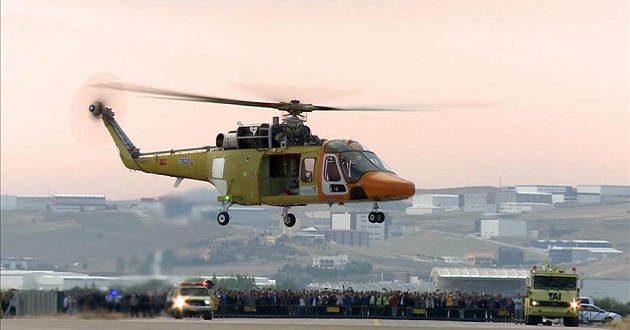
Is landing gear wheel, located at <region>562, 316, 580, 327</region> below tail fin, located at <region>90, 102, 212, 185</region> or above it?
below

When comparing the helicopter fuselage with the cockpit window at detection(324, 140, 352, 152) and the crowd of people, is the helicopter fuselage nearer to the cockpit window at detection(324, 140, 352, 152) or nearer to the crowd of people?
the cockpit window at detection(324, 140, 352, 152)

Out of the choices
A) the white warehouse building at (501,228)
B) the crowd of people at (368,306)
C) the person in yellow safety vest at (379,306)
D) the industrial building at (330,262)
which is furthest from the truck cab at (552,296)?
the white warehouse building at (501,228)

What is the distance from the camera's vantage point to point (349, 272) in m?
137

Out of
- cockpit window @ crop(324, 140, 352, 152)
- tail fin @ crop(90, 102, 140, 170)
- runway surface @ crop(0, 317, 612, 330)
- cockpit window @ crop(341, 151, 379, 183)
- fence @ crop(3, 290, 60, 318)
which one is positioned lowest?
runway surface @ crop(0, 317, 612, 330)

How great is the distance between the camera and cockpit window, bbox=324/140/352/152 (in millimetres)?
55594

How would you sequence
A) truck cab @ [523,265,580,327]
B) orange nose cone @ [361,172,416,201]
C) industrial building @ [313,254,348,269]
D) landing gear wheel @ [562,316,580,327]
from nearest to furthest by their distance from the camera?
orange nose cone @ [361,172,416,201]
truck cab @ [523,265,580,327]
landing gear wheel @ [562,316,580,327]
industrial building @ [313,254,348,269]

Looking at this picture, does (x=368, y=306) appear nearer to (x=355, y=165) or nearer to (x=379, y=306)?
(x=379, y=306)

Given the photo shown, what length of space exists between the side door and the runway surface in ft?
18.1

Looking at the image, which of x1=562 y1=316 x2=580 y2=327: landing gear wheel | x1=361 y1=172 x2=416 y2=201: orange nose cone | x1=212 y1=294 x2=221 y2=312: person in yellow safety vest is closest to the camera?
x1=361 y1=172 x2=416 y2=201: orange nose cone

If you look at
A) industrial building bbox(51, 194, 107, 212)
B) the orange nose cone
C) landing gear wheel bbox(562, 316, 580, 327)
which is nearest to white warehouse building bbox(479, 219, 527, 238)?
industrial building bbox(51, 194, 107, 212)

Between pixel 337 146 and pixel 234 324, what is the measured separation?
28.1 ft

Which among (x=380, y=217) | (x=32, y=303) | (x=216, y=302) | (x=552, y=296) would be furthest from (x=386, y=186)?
(x=32, y=303)

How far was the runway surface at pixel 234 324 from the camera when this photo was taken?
5538 cm

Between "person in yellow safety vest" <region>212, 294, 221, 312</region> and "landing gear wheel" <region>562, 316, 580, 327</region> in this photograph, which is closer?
"landing gear wheel" <region>562, 316, 580, 327</region>
